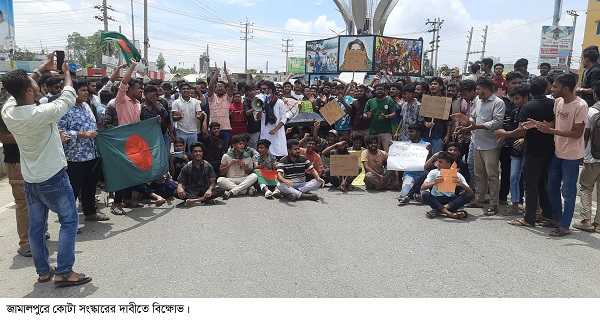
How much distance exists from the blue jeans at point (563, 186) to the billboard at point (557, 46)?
116 ft

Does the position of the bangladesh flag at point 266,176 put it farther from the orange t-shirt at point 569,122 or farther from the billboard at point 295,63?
the billboard at point 295,63

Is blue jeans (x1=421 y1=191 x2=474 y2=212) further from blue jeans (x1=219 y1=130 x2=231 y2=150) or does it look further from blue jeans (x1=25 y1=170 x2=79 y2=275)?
blue jeans (x1=25 y1=170 x2=79 y2=275)

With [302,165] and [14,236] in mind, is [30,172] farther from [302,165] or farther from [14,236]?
[302,165]

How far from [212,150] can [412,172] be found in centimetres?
374

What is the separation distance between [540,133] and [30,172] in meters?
5.83

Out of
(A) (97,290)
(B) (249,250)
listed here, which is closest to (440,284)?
(B) (249,250)

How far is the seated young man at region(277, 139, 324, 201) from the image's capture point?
7180 mm

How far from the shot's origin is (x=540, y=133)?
5516 millimetres

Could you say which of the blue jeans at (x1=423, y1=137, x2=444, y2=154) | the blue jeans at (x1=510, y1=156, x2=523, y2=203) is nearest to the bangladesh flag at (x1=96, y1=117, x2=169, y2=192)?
the blue jeans at (x1=423, y1=137, x2=444, y2=154)

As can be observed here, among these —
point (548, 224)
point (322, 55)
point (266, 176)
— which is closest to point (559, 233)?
point (548, 224)

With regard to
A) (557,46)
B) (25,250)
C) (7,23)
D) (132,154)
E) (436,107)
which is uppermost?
(557,46)

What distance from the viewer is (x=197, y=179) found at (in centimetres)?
705

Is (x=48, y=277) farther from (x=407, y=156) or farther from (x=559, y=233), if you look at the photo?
(x=407, y=156)

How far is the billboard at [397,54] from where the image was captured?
2962cm
